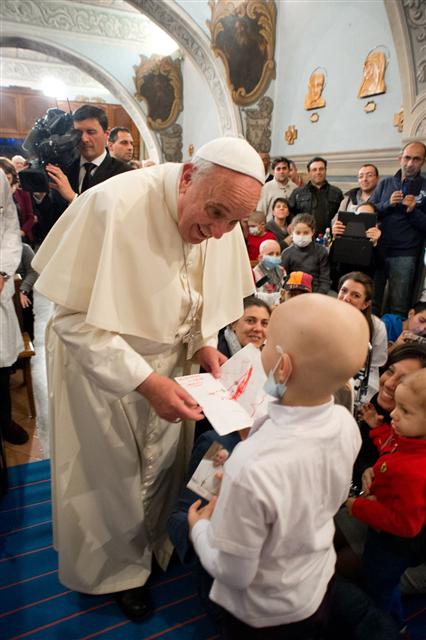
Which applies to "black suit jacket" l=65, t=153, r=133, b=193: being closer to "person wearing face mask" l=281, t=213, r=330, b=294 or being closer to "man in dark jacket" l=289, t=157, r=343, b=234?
"person wearing face mask" l=281, t=213, r=330, b=294

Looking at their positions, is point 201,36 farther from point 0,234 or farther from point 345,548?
point 345,548

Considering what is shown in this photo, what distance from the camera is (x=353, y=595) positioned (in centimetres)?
157

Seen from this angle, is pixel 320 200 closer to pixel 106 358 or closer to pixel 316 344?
pixel 106 358

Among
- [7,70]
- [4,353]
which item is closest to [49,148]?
[4,353]

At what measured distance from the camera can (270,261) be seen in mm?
4367

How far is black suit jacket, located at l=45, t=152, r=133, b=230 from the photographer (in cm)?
285

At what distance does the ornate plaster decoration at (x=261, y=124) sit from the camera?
802cm

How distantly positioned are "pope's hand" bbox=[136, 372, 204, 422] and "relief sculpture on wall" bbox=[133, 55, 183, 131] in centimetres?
1196

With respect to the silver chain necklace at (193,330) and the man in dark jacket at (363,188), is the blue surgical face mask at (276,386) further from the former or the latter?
the man in dark jacket at (363,188)

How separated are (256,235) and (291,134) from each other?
10.8 feet

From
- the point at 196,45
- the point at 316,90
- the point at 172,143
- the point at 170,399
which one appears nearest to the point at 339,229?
the point at 170,399

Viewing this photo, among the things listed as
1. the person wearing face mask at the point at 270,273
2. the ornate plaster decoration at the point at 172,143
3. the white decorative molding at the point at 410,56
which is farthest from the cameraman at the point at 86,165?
the ornate plaster decoration at the point at 172,143

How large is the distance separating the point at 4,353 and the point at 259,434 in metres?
2.28

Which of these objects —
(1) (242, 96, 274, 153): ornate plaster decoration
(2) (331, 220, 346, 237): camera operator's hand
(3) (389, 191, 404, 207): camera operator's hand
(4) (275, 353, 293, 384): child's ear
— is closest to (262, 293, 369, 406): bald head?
(4) (275, 353, 293, 384): child's ear
